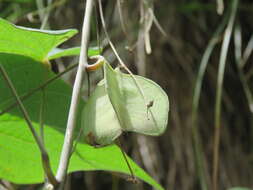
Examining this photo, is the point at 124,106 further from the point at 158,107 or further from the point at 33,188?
the point at 33,188

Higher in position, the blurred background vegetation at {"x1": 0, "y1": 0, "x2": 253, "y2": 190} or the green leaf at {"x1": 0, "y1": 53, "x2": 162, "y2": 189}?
the green leaf at {"x1": 0, "y1": 53, "x2": 162, "y2": 189}

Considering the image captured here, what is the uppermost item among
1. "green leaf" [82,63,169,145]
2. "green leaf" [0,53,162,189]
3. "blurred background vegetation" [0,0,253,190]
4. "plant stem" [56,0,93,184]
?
"plant stem" [56,0,93,184]

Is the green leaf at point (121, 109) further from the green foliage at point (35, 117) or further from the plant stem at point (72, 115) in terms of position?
the green foliage at point (35, 117)

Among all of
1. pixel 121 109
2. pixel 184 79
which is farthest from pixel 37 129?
pixel 184 79

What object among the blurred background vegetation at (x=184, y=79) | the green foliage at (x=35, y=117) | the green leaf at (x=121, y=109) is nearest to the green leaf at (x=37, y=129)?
the green foliage at (x=35, y=117)

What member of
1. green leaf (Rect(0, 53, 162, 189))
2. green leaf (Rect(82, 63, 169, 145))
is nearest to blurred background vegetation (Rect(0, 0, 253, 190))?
green leaf (Rect(0, 53, 162, 189))

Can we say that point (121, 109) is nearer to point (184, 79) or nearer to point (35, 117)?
point (35, 117)

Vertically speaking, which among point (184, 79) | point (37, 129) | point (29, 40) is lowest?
point (184, 79)

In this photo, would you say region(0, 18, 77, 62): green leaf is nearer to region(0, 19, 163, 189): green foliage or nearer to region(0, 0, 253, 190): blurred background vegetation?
region(0, 19, 163, 189): green foliage
